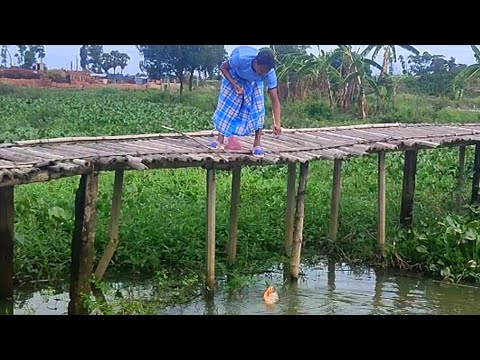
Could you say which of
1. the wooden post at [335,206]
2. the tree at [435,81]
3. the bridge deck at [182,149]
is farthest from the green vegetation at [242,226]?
the tree at [435,81]

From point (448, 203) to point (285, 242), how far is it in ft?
11.3

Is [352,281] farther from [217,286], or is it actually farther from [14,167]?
[14,167]

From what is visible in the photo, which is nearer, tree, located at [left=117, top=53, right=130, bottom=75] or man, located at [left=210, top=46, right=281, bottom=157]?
man, located at [left=210, top=46, right=281, bottom=157]

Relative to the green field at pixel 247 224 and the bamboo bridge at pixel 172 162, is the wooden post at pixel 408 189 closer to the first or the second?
the bamboo bridge at pixel 172 162

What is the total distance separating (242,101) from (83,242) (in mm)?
2304

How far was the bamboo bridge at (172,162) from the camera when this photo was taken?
19.9ft

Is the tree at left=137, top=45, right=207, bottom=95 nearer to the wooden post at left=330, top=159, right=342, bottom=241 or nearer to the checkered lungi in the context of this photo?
the wooden post at left=330, top=159, right=342, bottom=241

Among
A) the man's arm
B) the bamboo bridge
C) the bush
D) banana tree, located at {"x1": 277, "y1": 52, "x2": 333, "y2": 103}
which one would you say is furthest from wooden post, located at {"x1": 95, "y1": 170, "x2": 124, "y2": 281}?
the bush

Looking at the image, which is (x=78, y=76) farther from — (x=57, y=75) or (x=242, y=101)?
(x=242, y=101)

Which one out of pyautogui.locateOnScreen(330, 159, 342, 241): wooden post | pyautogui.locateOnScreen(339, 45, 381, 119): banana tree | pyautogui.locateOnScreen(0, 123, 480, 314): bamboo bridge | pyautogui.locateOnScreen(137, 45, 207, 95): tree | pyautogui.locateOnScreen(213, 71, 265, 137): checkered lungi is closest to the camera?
pyautogui.locateOnScreen(0, 123, 480, 314): bamboo bridge

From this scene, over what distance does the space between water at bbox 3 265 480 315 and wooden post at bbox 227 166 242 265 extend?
50cm

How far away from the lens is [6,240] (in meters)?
6.54

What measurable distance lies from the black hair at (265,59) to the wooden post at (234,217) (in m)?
1.84

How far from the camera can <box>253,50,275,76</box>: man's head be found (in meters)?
6.80
